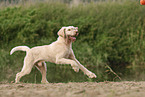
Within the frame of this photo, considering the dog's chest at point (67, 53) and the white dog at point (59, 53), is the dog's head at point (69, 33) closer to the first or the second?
the white dog at point (59, 53)

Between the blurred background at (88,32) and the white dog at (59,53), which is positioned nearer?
the white dog at (59,53)

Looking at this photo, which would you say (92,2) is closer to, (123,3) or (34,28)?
(123,3)

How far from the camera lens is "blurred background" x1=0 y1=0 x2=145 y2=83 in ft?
31.1

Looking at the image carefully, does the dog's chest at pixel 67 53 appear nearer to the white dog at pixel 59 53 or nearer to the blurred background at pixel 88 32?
the white dog at pixel 59 53

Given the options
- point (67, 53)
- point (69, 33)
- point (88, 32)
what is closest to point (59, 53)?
point (67, 53)

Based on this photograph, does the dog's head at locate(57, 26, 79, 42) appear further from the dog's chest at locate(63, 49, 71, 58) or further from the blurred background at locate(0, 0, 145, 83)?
the blurred background at locate(0, 0, 145, 83)

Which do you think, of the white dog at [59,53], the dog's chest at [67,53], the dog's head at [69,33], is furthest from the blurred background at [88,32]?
the dog's head at [69,33]

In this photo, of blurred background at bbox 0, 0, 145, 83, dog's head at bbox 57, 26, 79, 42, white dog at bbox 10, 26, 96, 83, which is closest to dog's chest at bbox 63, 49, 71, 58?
white dog at bbox 10, 26, 96, 83

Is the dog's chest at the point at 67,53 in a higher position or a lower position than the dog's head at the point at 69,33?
lower

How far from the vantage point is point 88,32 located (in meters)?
10.2

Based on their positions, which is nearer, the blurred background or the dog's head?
the dog's head

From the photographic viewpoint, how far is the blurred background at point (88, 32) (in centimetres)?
948

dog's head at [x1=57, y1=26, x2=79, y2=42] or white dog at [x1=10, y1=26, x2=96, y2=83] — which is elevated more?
dog's head at [x1=57, y1=26, x2=79, y2=42]

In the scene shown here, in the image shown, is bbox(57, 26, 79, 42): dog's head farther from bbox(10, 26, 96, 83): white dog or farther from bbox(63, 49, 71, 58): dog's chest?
bbox(63, 49, 71, 58): dog's chest
